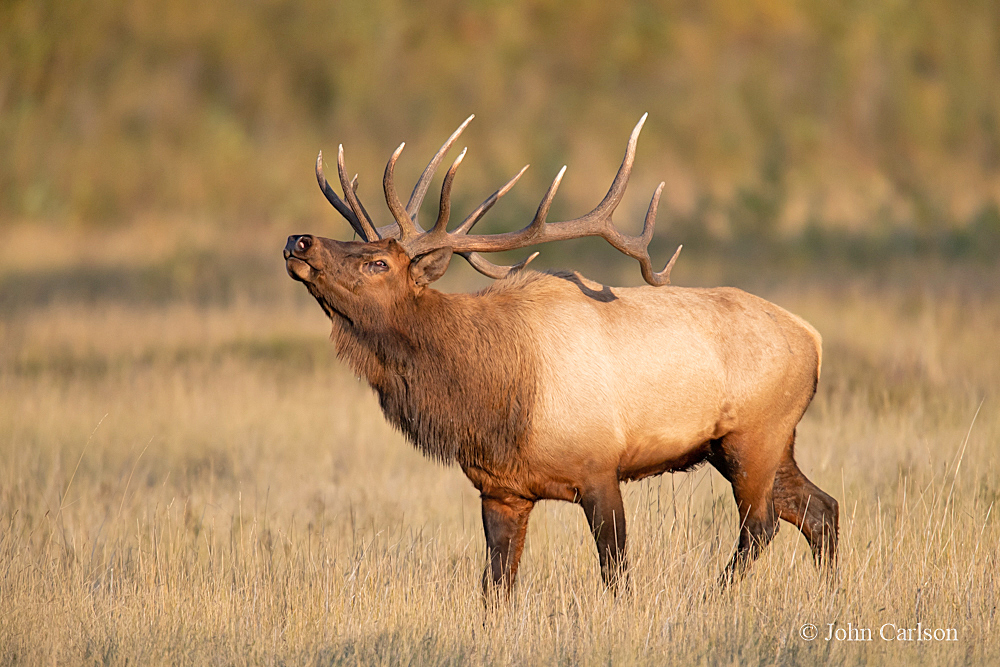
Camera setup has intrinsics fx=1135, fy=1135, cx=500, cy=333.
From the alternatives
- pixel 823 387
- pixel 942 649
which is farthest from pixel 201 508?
pixel 823 387

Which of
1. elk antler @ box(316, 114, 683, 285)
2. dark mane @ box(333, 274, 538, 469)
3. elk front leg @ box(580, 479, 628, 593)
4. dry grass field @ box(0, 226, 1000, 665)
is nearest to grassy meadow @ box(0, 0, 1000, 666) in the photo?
dry grass field @ box(0, 226, 1000, 665)

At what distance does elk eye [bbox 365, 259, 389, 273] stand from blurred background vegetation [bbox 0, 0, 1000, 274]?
45.9 ft

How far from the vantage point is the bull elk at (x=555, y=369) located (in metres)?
5.62

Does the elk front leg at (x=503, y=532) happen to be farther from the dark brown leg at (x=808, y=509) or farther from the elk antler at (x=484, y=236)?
the dark brown leg at (x=808, y=509)

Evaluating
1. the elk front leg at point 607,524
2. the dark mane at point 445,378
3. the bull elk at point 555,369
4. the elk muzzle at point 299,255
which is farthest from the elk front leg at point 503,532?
the elk muzzle at point 299,255

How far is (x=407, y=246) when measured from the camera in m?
5.93

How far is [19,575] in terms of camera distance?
5566 millimetres

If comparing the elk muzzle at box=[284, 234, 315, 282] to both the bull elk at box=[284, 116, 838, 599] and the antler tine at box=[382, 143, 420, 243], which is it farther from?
the antler tine at box=[382, 143, 420, 243]

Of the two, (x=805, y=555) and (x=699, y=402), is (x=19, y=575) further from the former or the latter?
(x=805, y=555)

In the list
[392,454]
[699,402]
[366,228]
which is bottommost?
[392,454]

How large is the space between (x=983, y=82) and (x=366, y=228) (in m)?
33.3

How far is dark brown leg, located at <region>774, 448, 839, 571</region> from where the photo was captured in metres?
6.30

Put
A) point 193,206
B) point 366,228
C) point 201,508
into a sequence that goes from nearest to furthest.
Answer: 1. point 366,228
2. point 201,508
3. point 193,206

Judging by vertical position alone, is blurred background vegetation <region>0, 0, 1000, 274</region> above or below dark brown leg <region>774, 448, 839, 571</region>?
above
